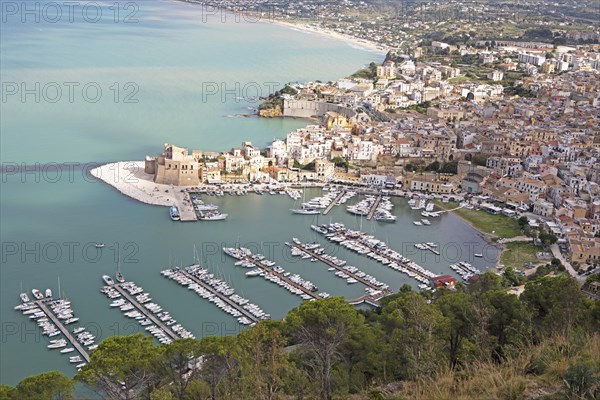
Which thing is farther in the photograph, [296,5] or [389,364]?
[296,5]

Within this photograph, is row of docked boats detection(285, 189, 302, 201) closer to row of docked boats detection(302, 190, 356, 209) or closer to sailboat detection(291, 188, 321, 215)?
row of docked boats detection(302, 190, 356, 209)

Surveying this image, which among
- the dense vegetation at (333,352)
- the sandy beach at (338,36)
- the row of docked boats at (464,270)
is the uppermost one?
the sandy beach at (338,36)

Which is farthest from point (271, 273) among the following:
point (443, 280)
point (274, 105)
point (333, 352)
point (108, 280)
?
point (274, 105)

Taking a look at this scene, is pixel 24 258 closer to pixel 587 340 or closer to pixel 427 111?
pixel 587 340

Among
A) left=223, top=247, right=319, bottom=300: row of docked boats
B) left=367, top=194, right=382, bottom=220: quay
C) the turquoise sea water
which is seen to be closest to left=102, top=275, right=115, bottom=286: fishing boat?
the turquoise sea water

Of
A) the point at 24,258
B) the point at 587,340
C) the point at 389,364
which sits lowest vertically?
the point at 24,258

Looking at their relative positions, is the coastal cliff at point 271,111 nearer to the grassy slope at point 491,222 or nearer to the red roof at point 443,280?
the grassy slope at point 491,222

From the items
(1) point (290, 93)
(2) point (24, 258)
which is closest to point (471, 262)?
(2) point (24, 258)

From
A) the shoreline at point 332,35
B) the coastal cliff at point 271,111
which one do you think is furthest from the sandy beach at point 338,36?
the coastal cliff at point 271,111
